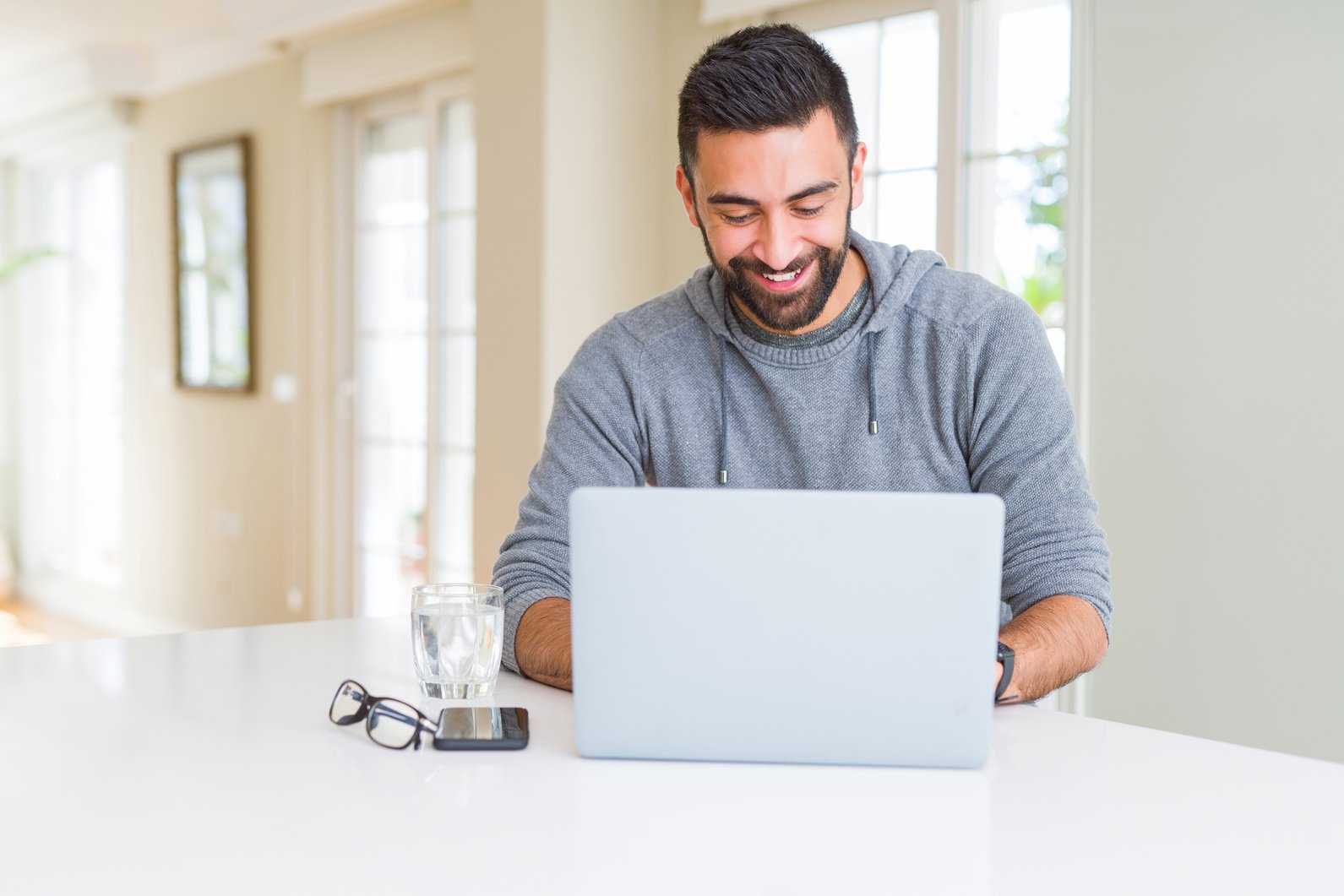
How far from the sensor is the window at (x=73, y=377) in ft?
19.3

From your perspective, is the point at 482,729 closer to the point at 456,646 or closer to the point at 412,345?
the point at 456,646

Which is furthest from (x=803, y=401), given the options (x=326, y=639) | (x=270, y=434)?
(x=270, y=434)

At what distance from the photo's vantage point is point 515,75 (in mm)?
3336

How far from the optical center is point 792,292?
154cm

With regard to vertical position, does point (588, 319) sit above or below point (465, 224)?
below

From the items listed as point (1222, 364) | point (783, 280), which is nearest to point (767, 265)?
point (783, 280)

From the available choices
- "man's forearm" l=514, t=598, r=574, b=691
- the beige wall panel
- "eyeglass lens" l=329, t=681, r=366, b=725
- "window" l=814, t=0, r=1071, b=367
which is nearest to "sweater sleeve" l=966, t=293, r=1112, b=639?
"man's forearm" l=514, t=598, r=574, b=691

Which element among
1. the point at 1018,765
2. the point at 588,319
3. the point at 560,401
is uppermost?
the point at 588,319

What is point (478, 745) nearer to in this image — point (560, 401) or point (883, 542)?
point (883, 542)

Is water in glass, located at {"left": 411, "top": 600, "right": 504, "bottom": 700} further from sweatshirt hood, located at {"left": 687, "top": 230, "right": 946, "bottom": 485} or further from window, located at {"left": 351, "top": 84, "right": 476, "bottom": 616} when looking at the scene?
window, located at {"left": 351, "top": 84, "right": 476, "bottom": 616}

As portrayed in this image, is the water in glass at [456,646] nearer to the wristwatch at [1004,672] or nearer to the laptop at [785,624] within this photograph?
the laptop at [785,624]

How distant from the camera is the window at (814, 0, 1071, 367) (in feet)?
8.64

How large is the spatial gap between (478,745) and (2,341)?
6591 mm

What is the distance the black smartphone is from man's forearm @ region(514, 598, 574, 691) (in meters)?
0.12
